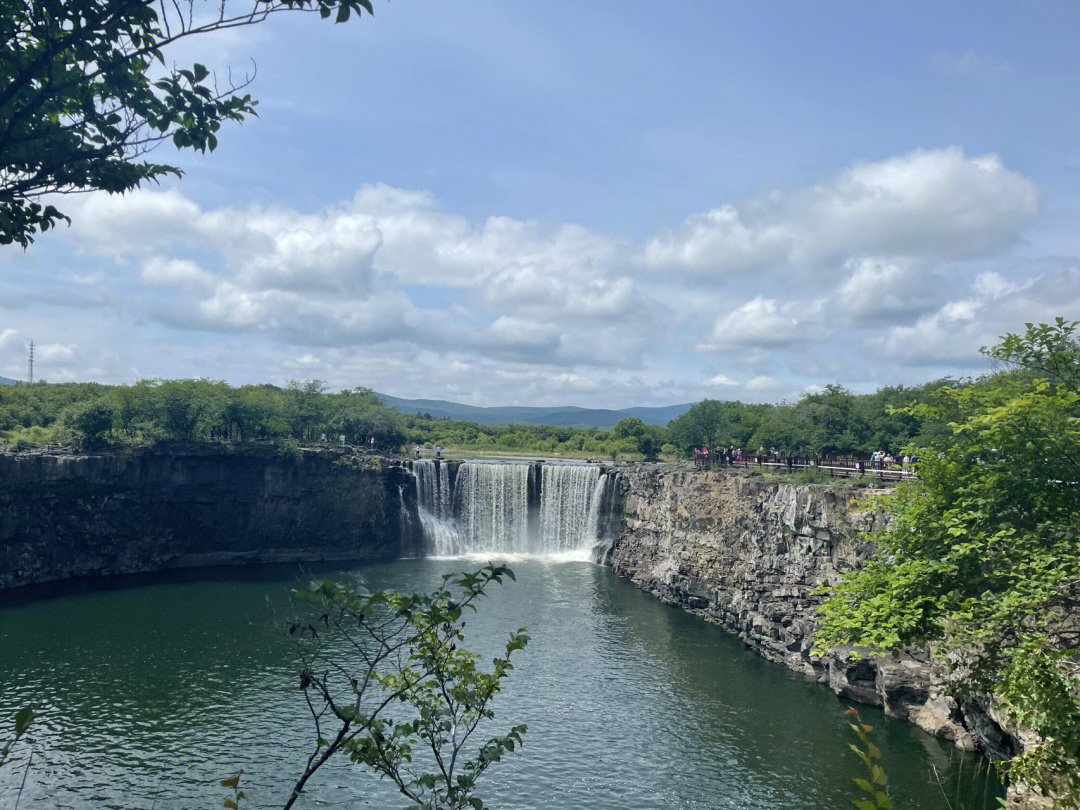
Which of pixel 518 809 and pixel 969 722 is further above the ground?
pixel 969 722

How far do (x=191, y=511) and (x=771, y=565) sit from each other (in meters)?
41.3

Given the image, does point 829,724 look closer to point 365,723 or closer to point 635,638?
point 635,638

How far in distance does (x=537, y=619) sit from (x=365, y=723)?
3383 centimetres

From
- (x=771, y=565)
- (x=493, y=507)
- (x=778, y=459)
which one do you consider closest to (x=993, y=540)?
(x=771, y=565)

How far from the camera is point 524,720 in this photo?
85.6ft

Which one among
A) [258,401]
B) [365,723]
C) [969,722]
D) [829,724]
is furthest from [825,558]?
[258,401]

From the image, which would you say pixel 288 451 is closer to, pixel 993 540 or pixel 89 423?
pixel 89 423

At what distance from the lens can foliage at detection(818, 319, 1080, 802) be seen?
45.8 feet

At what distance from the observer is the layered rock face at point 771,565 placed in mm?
26109

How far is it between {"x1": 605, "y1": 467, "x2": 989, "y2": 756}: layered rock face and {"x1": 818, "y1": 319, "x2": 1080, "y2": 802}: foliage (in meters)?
4.48

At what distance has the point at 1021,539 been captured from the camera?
14.3 m

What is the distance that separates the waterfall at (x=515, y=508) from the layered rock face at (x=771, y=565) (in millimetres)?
3955

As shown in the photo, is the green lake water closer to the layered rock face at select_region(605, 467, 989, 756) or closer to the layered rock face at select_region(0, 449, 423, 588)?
the layered rock face at select_region(605, 467, 989, 756)

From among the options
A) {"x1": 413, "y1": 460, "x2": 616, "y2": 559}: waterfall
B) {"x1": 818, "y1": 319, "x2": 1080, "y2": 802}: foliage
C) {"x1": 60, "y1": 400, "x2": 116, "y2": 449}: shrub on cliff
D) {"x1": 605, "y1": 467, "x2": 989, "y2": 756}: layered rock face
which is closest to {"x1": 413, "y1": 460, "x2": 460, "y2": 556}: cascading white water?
{"x1": 413, "y1": 460, "x2": 616, "y2": 559}: waterfall
